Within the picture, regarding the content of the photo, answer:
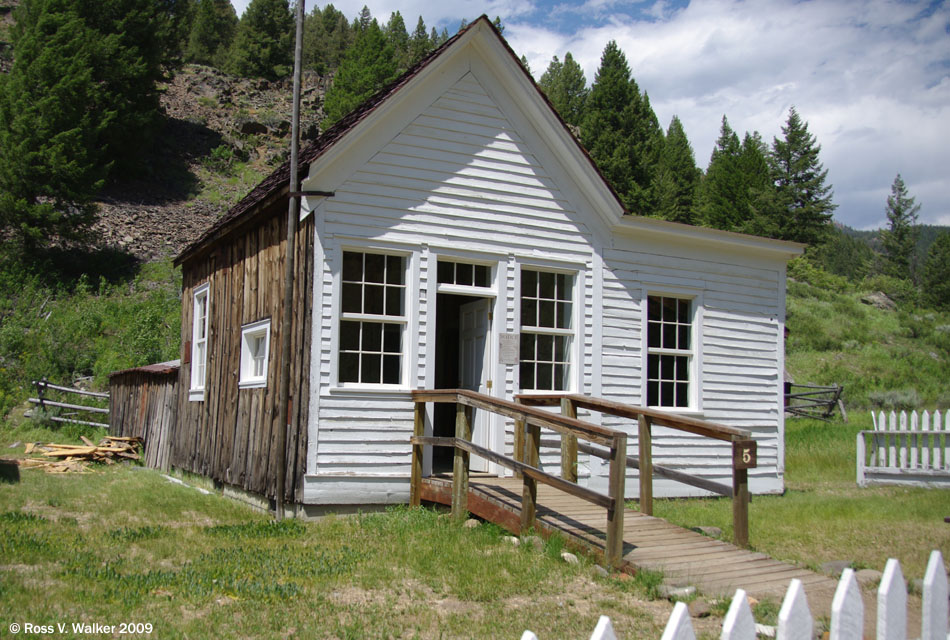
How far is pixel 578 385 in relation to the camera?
11.2 meters

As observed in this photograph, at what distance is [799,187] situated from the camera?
65562 mm

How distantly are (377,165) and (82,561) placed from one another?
5.68 meters

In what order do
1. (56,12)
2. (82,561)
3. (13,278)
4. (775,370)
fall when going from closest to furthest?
(82,561), (775,370), (13,278), (56,12)

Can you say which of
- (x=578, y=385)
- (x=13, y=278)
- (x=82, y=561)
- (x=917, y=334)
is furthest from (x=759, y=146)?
(x=82, y=561)

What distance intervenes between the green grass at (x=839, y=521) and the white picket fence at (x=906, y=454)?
0.52m

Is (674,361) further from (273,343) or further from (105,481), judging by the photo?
(105,481)

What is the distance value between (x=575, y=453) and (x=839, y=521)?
3.15 metres

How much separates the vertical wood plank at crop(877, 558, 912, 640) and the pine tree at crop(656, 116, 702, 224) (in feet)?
181

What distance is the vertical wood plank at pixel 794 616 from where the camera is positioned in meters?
2.77

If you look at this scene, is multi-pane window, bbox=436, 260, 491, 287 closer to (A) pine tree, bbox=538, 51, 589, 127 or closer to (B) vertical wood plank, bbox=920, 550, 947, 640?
(B) vertical wood plank, bbox=920, 550, 947, 640

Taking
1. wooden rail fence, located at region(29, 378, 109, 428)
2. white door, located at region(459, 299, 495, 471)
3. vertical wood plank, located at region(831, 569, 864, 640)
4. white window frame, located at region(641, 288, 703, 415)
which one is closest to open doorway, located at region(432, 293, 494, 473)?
white door, located at region(459, 299, 495, 471)

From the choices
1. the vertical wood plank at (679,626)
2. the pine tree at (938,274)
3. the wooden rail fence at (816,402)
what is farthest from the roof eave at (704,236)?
the pine tree at (938,274)

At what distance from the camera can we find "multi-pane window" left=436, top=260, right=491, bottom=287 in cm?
1067

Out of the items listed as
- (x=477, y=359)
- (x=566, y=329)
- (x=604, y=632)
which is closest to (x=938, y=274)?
(x=566, y=329)
